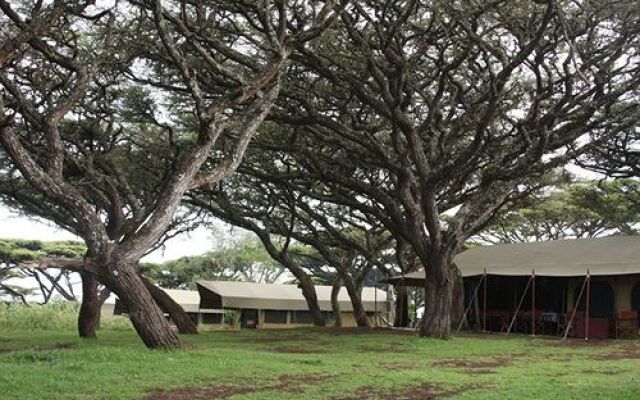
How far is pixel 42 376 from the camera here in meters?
8.41

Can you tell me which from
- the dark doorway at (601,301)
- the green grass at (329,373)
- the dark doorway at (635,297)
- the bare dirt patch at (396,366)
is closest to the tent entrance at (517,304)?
the dark doorway at (601,301)

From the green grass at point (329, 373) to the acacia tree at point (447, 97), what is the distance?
12.4 feet

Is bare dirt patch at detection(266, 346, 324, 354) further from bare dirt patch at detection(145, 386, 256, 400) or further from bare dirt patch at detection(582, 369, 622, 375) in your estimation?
bare dirt patch at detection(145, 386, 256, 400)

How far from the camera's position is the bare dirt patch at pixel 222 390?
750 cm

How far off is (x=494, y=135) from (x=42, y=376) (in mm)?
13038

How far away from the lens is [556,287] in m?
20.6

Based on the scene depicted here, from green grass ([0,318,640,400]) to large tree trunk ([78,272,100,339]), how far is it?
247 cm

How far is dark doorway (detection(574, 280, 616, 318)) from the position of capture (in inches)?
748

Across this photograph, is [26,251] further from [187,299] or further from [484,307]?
[484,307]

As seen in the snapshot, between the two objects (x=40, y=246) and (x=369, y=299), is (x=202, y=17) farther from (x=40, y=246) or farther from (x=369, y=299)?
(x=40, y=246)

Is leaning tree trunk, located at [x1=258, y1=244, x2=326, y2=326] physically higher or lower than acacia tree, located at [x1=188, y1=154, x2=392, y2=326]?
lower

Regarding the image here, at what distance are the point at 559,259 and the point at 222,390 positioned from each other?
45.9ft

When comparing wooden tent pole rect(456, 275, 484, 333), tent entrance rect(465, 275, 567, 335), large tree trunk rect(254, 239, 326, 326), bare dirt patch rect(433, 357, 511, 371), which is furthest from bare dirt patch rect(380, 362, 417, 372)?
Answer: large tree trunk rect(254, 239, 326, 326)

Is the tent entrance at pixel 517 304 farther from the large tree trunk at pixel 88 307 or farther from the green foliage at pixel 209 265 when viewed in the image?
the green foliage at pixel 209 265
